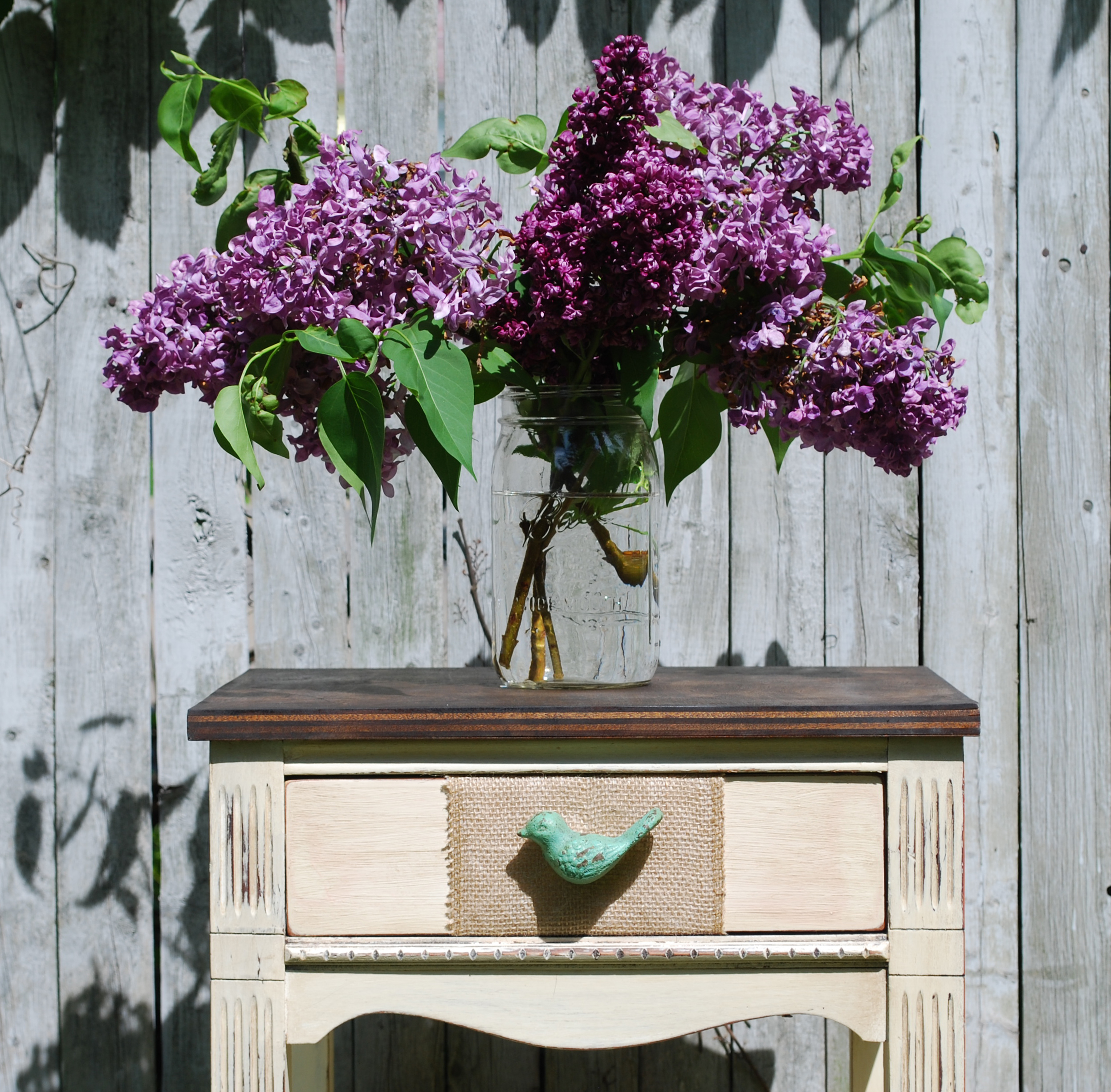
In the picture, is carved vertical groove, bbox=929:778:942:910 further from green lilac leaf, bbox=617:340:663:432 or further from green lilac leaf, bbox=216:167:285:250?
green lilac leaf, bbox=216:167:285:250

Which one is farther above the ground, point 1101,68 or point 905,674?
point 1101,68

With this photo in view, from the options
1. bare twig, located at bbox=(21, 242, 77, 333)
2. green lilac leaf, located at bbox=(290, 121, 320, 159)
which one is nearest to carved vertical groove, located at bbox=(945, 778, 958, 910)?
green lilac leaf, located at bbox=(290, 121, 320, 159)

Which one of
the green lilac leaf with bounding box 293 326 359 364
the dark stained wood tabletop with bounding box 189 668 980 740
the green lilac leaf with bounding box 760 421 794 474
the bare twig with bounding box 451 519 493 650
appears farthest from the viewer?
the bare twig with bounding box 451 519 493 650

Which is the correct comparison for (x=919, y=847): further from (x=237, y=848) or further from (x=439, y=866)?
(x=237, y=848)

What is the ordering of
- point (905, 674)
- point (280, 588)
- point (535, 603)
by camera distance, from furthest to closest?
point (280, 588)
point (905, 674)
point (535, 603)

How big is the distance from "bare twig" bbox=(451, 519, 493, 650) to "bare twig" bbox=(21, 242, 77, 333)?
59 centimetres

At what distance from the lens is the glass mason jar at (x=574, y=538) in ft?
3.26

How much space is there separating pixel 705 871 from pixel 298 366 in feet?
1.81

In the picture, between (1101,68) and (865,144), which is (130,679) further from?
(1101,68)

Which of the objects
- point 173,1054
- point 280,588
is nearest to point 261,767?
point 280,588

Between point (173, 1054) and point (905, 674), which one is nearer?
point (905, 674)

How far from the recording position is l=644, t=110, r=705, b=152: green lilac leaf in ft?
2.89

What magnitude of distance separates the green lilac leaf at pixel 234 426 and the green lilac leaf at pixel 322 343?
2.7 inches

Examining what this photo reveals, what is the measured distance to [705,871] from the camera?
0.93 metres
